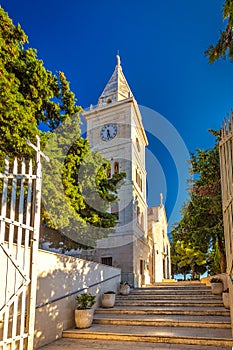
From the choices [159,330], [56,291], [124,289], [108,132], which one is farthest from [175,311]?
[108,132]

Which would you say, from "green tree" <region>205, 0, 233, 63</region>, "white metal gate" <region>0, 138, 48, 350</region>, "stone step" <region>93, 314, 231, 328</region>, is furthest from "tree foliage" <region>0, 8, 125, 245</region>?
"green tree" <region>205, 0, 233, 63</region>

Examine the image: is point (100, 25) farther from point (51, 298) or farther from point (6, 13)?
point (51, 298)

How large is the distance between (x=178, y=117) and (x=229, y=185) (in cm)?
1538

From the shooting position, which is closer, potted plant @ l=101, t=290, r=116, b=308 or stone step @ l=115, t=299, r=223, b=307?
stone step @ l=115, t=299, r=223, b=307

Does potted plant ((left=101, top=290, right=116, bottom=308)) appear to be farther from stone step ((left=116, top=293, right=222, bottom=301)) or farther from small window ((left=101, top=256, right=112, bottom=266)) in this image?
small window ((left=101, top=256, right=112, bottom=266))

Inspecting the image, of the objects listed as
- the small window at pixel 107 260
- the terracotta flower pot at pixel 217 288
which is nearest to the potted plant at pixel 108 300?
the terracotta flower pot at pixel 217 288

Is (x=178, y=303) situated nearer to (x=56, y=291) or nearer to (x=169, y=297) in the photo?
(x=169, y=297)

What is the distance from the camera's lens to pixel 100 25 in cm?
1140

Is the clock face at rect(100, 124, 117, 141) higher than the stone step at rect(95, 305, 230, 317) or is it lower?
higher

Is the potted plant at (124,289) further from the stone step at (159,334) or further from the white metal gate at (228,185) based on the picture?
the white metal gate at (228,185)

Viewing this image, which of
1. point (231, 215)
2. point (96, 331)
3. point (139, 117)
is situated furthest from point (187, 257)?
point (231, 215)

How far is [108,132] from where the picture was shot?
74.7ft

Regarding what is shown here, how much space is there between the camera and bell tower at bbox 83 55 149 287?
19203mm

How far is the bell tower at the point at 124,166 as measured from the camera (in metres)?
19.2
